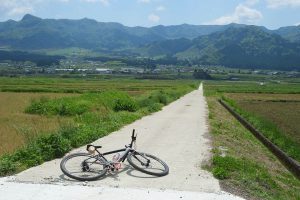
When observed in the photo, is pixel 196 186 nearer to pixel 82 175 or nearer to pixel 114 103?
pixel 82 175

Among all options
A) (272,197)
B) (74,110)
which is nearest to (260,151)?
(272,197)

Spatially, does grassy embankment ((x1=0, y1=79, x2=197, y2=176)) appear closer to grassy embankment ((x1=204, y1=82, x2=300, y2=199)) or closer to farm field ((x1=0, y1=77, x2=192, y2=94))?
grassy embankment ((x1=204, y1=82, x2=300, y2=199))

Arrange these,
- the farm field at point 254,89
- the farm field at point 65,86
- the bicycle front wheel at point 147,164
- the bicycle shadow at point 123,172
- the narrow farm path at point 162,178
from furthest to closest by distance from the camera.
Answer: the farm field at point 254,89, the farm field at point 65,86, the bicycle front wheel at point 147,164, the bicycle shadow at point 123,172, the narrow farm path at point 162,178

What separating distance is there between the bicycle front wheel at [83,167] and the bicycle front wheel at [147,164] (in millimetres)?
773

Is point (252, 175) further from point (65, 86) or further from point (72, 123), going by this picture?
point (65, 86)

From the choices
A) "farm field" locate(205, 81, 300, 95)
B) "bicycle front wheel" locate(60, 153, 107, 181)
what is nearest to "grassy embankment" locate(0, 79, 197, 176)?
"bicycle front wheel" locate(60, 153, 107, 181)

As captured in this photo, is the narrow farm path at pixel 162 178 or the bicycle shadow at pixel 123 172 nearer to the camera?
the narrow farm path at pixel 162 178

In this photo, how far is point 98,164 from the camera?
399 inches

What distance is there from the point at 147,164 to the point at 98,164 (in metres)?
1.14

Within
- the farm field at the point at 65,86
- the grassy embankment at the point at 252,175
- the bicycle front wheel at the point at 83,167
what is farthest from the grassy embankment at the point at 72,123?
the farm field at the point at 65,86

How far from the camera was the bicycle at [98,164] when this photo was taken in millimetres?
9368

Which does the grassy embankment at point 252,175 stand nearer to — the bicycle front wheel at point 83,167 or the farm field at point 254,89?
the bicycle front wheel at point 83,167

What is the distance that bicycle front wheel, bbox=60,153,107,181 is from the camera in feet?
30.0

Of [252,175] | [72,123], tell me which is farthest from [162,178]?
[72,123]
